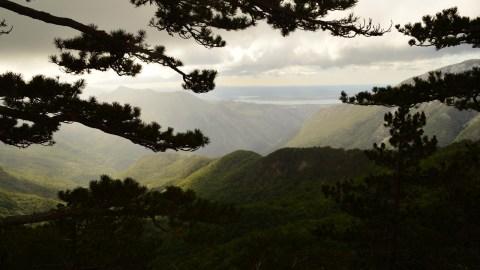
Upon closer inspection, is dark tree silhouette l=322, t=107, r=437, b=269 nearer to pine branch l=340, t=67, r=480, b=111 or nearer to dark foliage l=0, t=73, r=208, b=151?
pine branch l=340, t=67, r=480, b=111

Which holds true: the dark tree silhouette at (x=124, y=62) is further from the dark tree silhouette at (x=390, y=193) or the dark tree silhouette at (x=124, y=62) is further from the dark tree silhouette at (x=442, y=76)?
the dark tree silhouette at (x=390, y=193)

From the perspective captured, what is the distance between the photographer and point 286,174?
14312 centimetres

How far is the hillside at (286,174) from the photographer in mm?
129125

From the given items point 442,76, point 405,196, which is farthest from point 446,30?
point 405,196

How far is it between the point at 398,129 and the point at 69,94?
11.7m

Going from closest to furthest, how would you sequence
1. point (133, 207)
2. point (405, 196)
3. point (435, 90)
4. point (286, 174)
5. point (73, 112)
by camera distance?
point (133, 207)
point (73, 112)
point (435, 90)
point (405, 196)
point (286, 174)

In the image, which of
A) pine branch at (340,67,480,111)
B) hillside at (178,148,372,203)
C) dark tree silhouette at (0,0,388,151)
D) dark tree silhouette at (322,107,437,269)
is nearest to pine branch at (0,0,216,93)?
dark tree silhouette at (0,0,388,151)

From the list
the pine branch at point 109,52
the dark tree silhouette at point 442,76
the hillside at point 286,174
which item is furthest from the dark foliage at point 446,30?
the hillside at point 286,174

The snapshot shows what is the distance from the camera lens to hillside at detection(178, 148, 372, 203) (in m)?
129

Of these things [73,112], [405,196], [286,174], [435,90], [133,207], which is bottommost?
[286,174]

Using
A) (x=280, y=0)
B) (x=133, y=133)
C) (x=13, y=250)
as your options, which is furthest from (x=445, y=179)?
(x=13, y=250)

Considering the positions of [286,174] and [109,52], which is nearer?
[109,52]

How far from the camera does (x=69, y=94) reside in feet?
29.4

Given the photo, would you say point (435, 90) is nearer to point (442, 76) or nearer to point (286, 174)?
point (442, 76)
